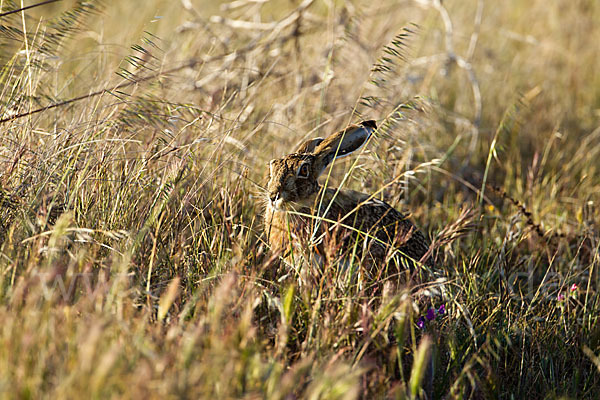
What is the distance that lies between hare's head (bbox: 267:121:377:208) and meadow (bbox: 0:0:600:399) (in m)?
0.10

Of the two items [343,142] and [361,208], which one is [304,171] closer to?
[343,142]

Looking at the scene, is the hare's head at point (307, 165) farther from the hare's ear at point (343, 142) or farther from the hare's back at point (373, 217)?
the hare's back at point (373, 217)

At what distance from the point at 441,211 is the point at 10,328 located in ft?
11.3

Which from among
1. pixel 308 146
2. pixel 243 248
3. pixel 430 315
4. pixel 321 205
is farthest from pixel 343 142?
pixel 430 315

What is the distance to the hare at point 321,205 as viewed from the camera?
3.40 meters

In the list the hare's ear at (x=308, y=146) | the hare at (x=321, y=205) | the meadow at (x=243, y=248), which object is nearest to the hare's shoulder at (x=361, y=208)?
the hare at (x=321, y=205)

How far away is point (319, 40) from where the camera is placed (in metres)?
5.99

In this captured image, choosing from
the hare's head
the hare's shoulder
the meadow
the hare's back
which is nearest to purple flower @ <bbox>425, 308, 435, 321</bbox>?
the meadow

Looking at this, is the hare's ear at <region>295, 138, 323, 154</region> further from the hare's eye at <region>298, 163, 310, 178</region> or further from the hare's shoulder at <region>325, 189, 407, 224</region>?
the hare's shoulder at <region>325, 189, 407, 224</region>

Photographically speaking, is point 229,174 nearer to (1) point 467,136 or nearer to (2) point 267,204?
(2) point 267,204

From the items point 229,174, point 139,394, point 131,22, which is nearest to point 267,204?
point 229,174

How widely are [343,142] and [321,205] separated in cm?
36

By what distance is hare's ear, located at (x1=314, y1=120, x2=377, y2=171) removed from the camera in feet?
11.4

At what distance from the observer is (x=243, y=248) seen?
10.1ft
